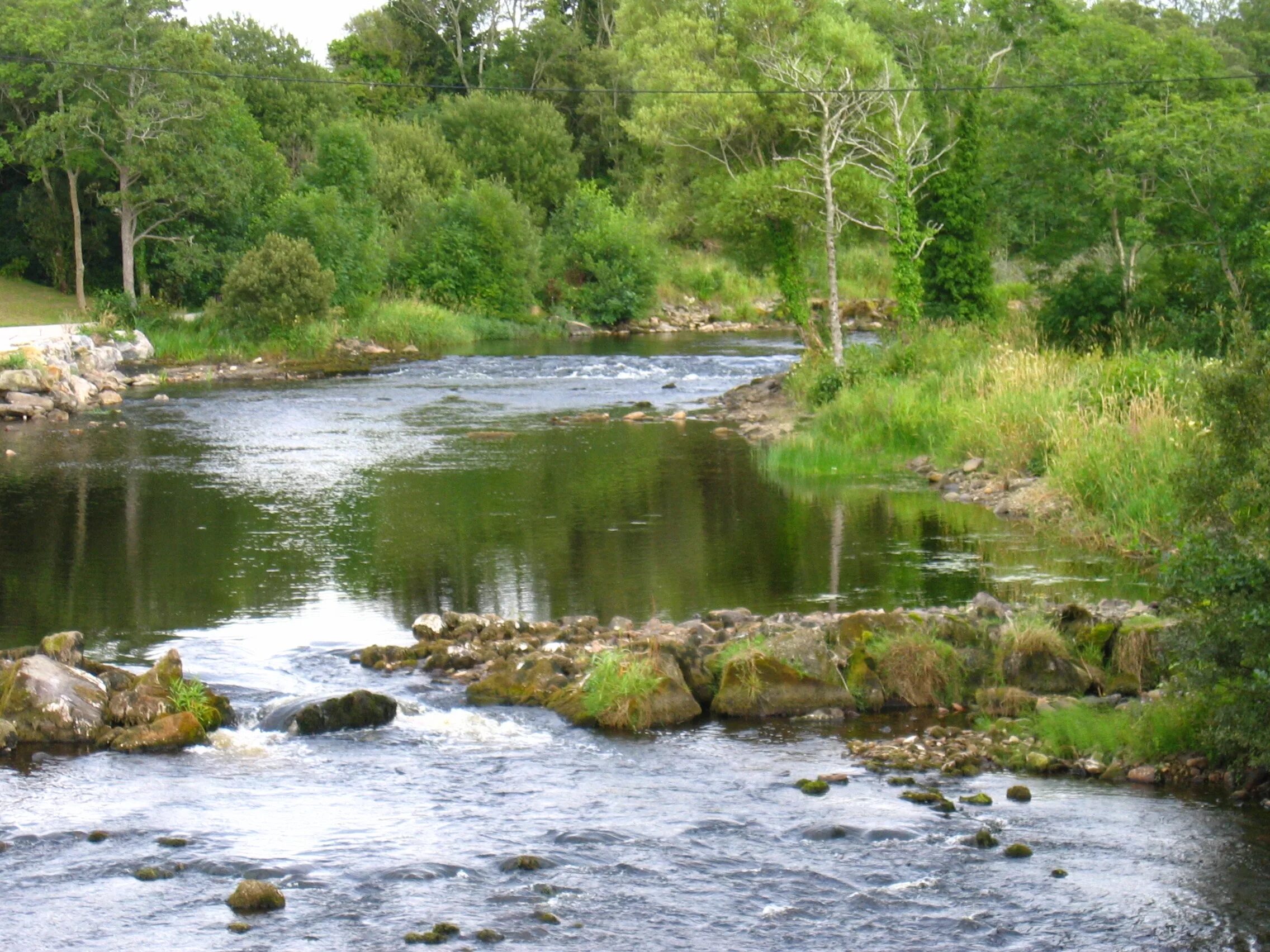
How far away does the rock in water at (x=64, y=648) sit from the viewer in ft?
41.5

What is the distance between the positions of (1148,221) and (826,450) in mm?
8944

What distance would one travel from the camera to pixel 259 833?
952 centimetres

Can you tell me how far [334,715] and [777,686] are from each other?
149 inches

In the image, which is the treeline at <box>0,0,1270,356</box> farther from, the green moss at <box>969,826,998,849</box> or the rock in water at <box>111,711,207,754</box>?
the rock in water at <box>111,711,207,754</box>

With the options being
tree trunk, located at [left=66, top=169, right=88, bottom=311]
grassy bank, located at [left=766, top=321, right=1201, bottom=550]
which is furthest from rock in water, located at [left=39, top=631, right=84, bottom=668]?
tree trunk, located at [left=66, top=169, right=88, bottom=311]

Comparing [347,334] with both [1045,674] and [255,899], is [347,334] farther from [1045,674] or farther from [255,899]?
[255,899]

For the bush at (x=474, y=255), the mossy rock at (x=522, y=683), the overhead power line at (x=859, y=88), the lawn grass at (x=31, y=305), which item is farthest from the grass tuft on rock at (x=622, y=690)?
the bush at (x=474, y=255)

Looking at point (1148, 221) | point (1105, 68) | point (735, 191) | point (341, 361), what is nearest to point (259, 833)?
point (1148, 221)

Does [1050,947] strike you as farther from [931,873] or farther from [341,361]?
[341,361]

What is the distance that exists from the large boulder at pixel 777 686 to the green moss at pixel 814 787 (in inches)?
77.2

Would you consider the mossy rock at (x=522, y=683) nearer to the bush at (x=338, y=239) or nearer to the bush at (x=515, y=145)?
the bush at (x=338, y=239)

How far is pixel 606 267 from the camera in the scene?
61156mm

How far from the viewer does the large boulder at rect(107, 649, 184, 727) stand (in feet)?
38.7

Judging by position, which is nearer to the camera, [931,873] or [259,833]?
[931,873]
